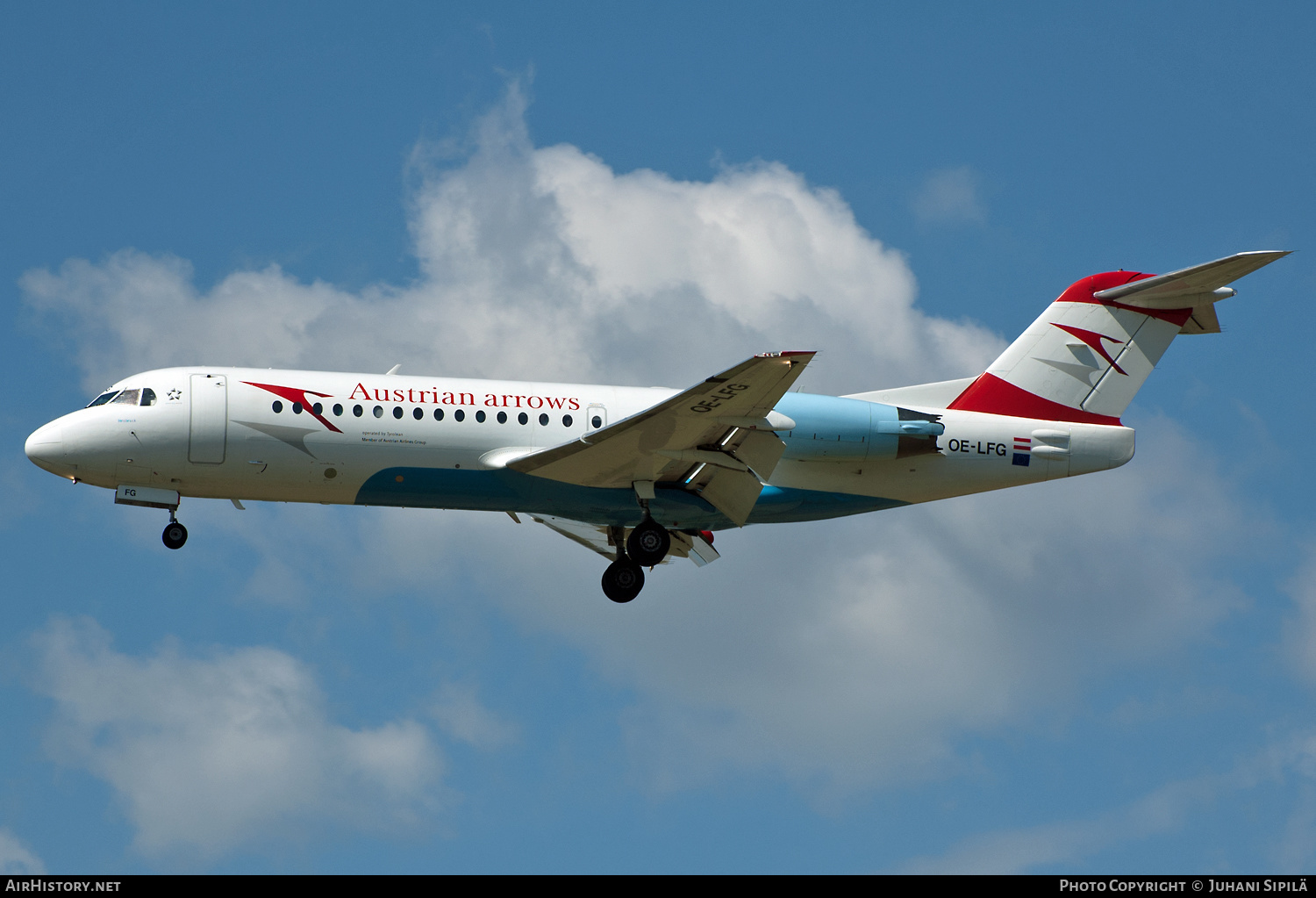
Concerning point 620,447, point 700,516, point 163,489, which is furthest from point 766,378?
point 163,489

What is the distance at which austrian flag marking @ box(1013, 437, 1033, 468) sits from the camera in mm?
29281

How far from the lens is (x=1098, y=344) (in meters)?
31.0

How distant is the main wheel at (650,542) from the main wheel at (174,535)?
8.36m

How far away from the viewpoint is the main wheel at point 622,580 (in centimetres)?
2980

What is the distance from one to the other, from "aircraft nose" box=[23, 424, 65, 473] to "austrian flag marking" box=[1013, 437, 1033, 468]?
18.0 m

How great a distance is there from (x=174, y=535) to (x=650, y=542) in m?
8.79

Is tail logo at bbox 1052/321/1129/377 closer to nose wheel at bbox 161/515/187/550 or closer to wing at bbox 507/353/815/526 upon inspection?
wing at bbox 507/353/815/526

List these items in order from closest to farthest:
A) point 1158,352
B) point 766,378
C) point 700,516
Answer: point 766,378 < point 700,516 < point 1158,352

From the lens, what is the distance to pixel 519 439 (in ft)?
89.8

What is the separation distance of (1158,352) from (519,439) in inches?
545

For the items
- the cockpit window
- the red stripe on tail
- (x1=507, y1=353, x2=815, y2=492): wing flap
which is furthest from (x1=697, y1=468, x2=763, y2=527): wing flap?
the cockpit window

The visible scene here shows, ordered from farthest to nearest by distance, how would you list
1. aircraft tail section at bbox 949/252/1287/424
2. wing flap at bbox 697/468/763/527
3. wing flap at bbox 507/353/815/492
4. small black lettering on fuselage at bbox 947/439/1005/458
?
1. aircraft tail section at bbox 949/252/1287/424
2. small black lettering on fuselage at bbox 947/439/1005/458
3. wing flap at bbox 697/468/763/527
4. wing flap at bbox 507/353/815/492

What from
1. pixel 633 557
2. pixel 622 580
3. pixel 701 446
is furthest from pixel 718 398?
pixel 622 580
